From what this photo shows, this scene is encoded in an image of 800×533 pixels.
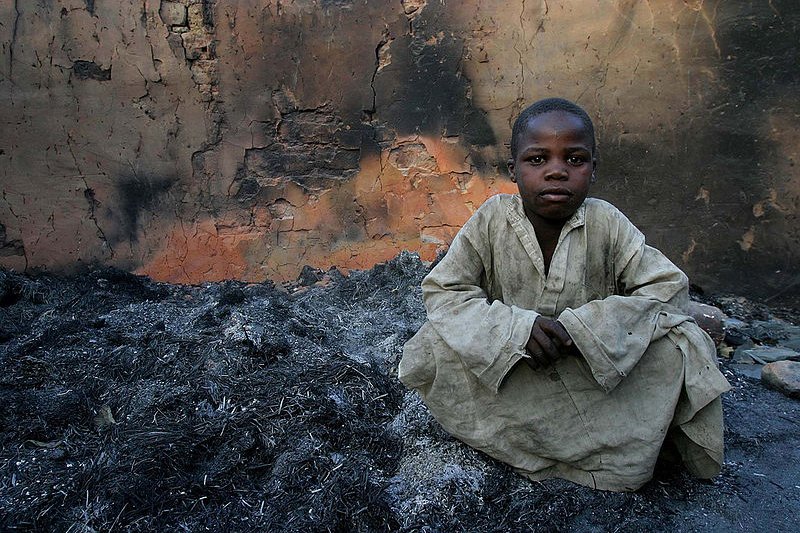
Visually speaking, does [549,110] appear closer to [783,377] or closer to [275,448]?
[275,448]

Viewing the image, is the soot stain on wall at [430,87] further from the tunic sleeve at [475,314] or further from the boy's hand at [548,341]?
the boy's hand at [548,341]

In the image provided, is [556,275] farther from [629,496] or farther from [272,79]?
[272,79]

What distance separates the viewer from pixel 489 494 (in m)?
1.92

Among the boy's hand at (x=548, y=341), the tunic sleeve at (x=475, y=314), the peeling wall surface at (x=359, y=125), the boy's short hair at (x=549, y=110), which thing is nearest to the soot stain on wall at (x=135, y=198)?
the peeling wall surface at (x=359, y=125)

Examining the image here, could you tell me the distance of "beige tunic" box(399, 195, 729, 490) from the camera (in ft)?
5.77

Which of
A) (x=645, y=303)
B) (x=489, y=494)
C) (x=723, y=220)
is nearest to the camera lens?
(x=645, y=303)

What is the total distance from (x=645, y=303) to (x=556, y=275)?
0.93ft

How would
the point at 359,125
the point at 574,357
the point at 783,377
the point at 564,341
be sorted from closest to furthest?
the point at 564,341, the point at 574,357, the point at 783,377, the point at 359,125

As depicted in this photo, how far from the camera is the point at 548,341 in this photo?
5.67ft

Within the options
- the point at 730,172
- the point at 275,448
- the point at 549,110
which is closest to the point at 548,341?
the point at 549,110

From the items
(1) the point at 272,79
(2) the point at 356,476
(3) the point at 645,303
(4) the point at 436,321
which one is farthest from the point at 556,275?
(1) the point at 272,79

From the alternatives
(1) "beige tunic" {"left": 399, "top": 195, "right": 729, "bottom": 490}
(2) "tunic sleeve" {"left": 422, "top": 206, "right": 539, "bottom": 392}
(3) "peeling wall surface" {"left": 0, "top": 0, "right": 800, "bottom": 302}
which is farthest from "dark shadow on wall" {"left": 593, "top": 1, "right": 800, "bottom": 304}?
(2) "tunic sleeve" {"left": 422, "top": 206, "right": 539, "bottom": 392}

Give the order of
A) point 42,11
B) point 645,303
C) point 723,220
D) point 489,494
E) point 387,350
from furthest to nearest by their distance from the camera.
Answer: point 42,11 → point 723,220 → point 387,350 → point 489,494 → point 645,303

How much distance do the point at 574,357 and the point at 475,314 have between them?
331mm
